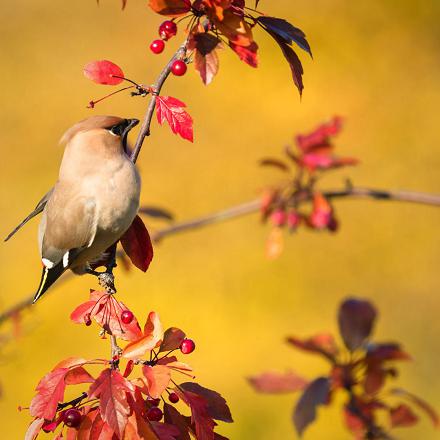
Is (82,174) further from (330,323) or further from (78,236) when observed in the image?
(330,323)

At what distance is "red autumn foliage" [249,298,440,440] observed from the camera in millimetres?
2074

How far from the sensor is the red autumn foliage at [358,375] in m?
2.07

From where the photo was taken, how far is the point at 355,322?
216cm

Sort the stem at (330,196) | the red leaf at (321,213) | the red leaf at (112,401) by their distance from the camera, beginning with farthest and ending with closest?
the red leaf at (321,213), the stem at (330,196), the red leaf at (112,401)

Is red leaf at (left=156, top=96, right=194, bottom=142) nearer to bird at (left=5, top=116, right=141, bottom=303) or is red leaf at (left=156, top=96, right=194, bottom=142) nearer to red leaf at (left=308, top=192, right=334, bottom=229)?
bird at (left=5, top=116, right=141, bottom=303)

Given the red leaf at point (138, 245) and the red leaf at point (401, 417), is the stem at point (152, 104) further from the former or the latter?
the red leaf at point (401, 417)

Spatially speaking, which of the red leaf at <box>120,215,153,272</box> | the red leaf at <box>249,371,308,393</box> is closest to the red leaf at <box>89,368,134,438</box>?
the red leaf at <box>120,215,153,272</box>

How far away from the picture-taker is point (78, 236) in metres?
1.40

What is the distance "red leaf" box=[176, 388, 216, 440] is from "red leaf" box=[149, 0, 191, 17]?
0.56 meters

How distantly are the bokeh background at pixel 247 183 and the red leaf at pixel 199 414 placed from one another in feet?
9.07

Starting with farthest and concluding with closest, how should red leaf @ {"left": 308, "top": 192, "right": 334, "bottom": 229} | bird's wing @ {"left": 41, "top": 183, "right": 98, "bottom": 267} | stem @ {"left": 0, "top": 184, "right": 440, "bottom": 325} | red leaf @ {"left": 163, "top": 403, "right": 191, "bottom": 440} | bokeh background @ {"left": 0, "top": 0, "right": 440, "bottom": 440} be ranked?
bokeh background @ {"left": 0, "top": 0, "right": 440, "bottom": 440} → red leaf @ {"left": 308, "top": 192, "right": 334, "bottom": 229} → stem @ {"left": 0, "top": 184, "right": 440, "bottom": 325} → bird's wing @ {"left": 41, "top": 183, "right": 98, "bottom": 267} → red leaf @ {"left": 163, "top": 403, "right": 191, "bottom": 440}

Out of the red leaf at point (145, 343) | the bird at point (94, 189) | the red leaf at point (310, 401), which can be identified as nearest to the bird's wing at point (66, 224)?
the bird at point (94, 189)

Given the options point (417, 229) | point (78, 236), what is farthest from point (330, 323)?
point (78, 236)

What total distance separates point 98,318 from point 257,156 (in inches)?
175
